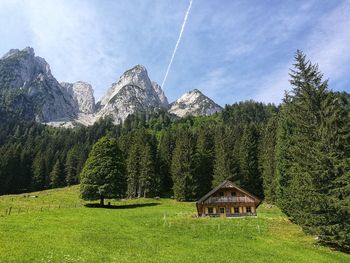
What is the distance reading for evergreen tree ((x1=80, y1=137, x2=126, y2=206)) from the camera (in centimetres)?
6619

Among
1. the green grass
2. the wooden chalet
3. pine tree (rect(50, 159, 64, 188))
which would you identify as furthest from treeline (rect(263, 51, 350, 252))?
pine tree (rect(50, 159, 64, 188))

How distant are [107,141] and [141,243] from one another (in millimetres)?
43733

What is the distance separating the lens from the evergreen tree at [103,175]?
66188mm

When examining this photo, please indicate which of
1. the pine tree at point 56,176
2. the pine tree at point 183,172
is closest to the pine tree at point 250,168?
the pine tree at point 183,172

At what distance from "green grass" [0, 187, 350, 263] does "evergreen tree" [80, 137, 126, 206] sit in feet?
57.9

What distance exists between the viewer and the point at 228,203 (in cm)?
6038

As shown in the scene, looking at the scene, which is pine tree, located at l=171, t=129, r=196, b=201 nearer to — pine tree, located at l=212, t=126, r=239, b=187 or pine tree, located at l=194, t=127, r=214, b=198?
pine tree, located at l=194, t=127, r=214, b=198

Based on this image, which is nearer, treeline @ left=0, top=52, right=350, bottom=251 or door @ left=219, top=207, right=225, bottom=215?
treeline @ left=0, top=52, right=350, bottom=251

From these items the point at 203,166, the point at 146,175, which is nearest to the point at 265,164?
the point at 203,166

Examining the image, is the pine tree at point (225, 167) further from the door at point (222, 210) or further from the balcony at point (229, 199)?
the door at point (222, 210)

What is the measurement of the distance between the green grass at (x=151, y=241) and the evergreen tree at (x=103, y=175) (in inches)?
695

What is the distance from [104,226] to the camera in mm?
41312

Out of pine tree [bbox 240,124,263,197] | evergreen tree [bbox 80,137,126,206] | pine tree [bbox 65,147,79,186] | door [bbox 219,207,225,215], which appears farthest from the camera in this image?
pine tree [bbox 65,147,79,186]

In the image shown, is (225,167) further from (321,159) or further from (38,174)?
Result: (38,174)
